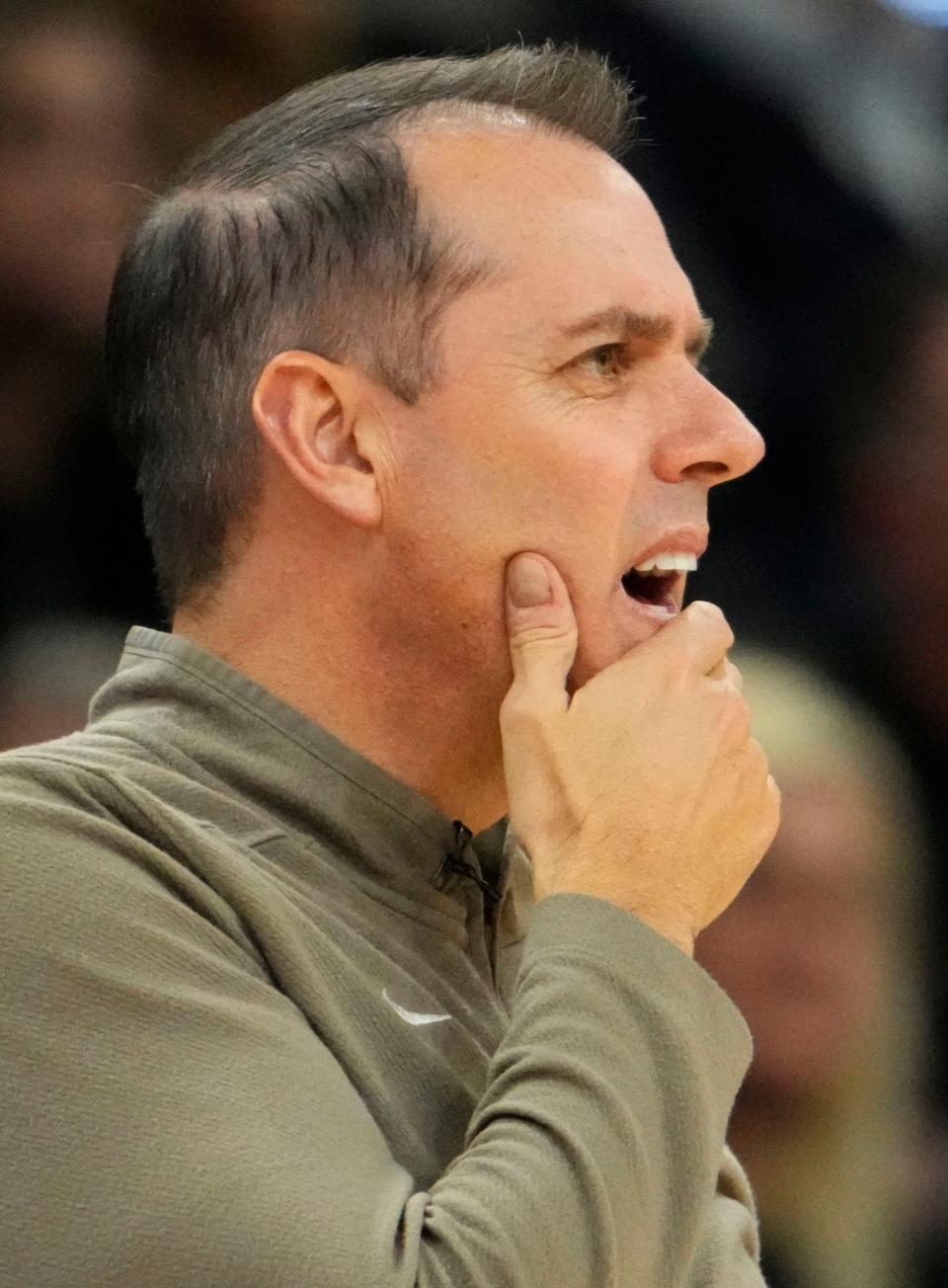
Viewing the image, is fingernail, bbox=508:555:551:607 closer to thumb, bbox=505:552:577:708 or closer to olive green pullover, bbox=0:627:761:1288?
thumb, bbox=505:552:577:708

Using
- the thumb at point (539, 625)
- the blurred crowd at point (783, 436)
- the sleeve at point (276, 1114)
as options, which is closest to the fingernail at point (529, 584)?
the thumb at point (539, 625)

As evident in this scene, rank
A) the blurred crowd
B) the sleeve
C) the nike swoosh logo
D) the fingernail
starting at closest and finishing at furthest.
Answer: the sleeve, the nike swoosh logo, the fingernail, the blurred crowd

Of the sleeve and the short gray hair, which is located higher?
the short gray hair

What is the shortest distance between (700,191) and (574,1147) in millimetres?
1908

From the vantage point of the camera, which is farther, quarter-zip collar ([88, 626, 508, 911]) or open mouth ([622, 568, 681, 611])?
open mouth ([622, 568, 681, 611])

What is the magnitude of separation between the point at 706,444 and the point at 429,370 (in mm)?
220

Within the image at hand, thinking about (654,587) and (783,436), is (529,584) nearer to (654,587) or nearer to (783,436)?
(654,587)

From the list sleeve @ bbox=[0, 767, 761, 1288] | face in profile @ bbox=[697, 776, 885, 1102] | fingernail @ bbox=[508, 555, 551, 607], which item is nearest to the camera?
sleeve @ bbox=[0, 767, 761, 1288]

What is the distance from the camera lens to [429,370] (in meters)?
1.46

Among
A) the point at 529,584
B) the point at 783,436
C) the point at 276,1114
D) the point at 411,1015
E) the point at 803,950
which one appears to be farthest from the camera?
the point at 783,436

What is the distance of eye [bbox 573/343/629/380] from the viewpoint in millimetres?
1488

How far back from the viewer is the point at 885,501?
→ 294 cm

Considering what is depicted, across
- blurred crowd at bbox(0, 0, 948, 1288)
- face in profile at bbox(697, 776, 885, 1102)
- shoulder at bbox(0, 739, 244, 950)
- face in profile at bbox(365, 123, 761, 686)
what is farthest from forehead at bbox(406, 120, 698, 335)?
face in profile at bbox(697, 776, 885, 1102)

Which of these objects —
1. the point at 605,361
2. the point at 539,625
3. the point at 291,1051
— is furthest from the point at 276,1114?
the point at 605,361
